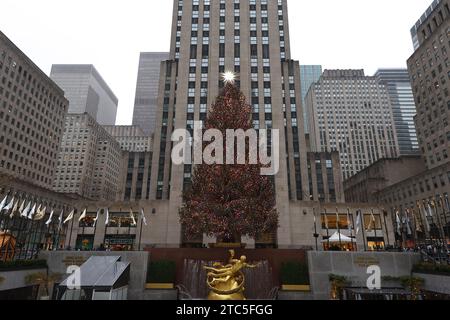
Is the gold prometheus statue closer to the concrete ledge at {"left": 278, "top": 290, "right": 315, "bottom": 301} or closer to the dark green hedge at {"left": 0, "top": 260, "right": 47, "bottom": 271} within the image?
the concrete ledge at {"left": 278, "top": 290, "right": 315, "bottom": 301}

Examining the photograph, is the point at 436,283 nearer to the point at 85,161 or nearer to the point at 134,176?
the point at 134,176

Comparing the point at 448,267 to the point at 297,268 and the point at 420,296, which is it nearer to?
the point at 420,296

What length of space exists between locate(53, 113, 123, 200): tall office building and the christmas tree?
114778 millimetres

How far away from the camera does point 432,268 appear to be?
24688 millimetres

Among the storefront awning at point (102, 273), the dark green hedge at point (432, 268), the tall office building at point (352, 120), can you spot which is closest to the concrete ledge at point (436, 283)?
the dark green hedge at point (432, 268)

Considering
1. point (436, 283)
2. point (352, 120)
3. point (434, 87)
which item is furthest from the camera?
point (352, 120)

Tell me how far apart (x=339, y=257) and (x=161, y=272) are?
16.6 m

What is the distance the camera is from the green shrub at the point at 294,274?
89.1 ft

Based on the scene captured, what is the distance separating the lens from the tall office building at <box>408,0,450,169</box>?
257ft

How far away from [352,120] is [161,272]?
176 m

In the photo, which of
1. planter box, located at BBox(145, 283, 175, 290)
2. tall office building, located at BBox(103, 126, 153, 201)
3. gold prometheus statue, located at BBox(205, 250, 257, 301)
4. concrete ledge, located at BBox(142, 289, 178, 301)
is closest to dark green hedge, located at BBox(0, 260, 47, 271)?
planter box, located at BBox(145, 283, 175, 290)

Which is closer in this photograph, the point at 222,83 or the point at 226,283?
the point at 226,283
